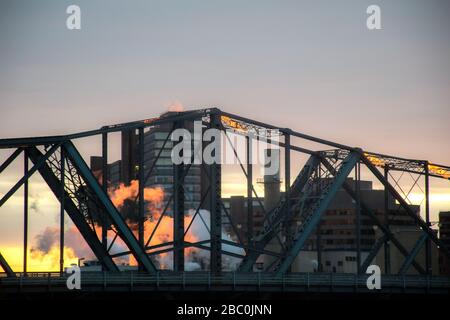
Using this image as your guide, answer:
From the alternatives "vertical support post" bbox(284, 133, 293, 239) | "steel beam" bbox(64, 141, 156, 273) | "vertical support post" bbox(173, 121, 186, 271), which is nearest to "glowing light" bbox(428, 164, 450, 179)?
"vertical support post" bbox(284, 133, 293, 239)

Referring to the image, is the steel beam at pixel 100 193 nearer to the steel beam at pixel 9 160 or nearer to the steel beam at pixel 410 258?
the steel beam at pixel 9 160

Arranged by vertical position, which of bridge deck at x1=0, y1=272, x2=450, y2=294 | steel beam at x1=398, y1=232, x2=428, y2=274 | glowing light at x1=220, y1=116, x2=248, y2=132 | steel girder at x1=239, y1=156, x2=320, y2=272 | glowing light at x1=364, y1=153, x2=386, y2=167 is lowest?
bridge deck at x1=0, y1=272, x2=450, y2=294

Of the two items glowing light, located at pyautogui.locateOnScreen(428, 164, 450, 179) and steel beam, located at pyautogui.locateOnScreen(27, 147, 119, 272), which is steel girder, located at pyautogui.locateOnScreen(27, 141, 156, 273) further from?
glowing light, located at pyautogui.locateOnScreen(428, 164, 450, 179)

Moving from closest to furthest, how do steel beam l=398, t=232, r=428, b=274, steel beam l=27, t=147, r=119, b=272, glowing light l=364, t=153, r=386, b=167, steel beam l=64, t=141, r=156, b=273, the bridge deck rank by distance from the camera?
the bridge deck → steel beam l=64, t=141, r=156, b=273 → steel beam l=27, t=147, r=119, b=272 → steel beam l=398, t=232, r=428, b=274 → glowing light l=364, t=153, r=386, b=167

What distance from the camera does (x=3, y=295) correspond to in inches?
4141

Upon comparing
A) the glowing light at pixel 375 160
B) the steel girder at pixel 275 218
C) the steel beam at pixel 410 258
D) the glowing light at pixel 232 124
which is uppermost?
the glowing light at pixel 232 124

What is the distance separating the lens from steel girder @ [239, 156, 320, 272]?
430 ft

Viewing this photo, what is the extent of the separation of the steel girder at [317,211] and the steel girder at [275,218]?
2.37m

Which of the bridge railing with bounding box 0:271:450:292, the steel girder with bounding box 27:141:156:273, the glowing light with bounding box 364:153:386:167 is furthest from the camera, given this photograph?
the glowing light with bounding box 364:153:386:167

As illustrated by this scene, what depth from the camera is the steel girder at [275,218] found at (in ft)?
430

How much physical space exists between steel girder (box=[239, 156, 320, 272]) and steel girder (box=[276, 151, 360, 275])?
2.37 meters

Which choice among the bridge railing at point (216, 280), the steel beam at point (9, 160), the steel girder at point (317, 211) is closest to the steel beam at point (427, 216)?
the bridge railing at point (216, 280)
